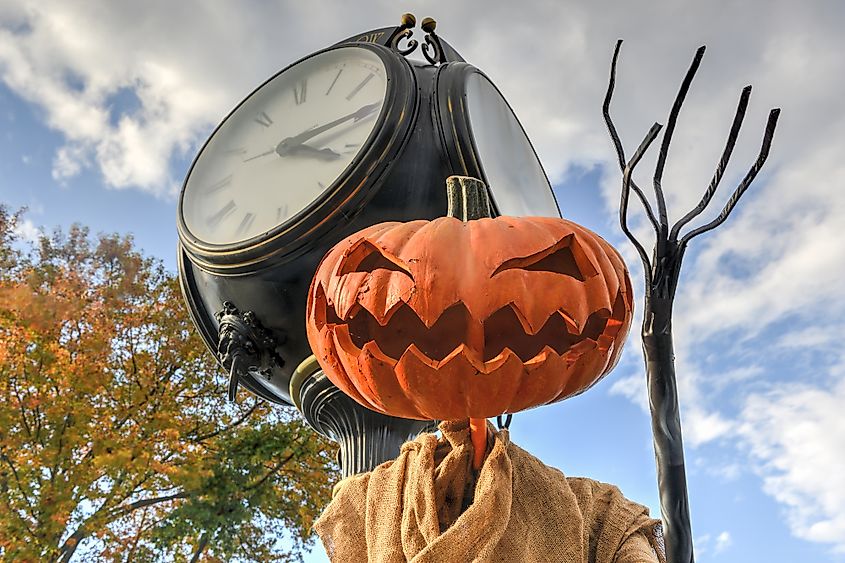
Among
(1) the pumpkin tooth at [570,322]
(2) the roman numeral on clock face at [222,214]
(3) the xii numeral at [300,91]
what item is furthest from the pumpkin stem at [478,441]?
(3) the xii numeral at [300,91]

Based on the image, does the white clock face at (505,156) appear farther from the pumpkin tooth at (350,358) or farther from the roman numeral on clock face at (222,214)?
the pumpkin tooth at (350,358)

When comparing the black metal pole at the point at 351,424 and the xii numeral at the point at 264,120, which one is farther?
the xii numeral at the point at 264,120

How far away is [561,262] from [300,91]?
1.40 metres

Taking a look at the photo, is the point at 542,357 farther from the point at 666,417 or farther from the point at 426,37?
the point at 426,37

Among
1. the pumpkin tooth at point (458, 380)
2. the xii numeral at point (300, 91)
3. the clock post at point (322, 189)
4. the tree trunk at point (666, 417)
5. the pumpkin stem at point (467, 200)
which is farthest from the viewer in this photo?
the xii numeral at point (300, 91)

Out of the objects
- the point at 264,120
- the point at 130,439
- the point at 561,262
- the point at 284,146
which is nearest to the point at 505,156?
the point at 284,146

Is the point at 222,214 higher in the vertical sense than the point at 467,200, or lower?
higher

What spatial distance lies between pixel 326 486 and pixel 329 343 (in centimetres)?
612

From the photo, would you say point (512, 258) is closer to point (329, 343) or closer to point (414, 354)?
point (414, 354)

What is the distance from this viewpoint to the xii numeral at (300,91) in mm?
2338

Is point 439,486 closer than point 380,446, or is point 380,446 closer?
point 439,486

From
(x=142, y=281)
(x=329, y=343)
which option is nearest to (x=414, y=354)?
(x=329, y=343)

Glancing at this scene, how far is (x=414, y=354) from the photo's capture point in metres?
1.11

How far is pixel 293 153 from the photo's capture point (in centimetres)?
218
